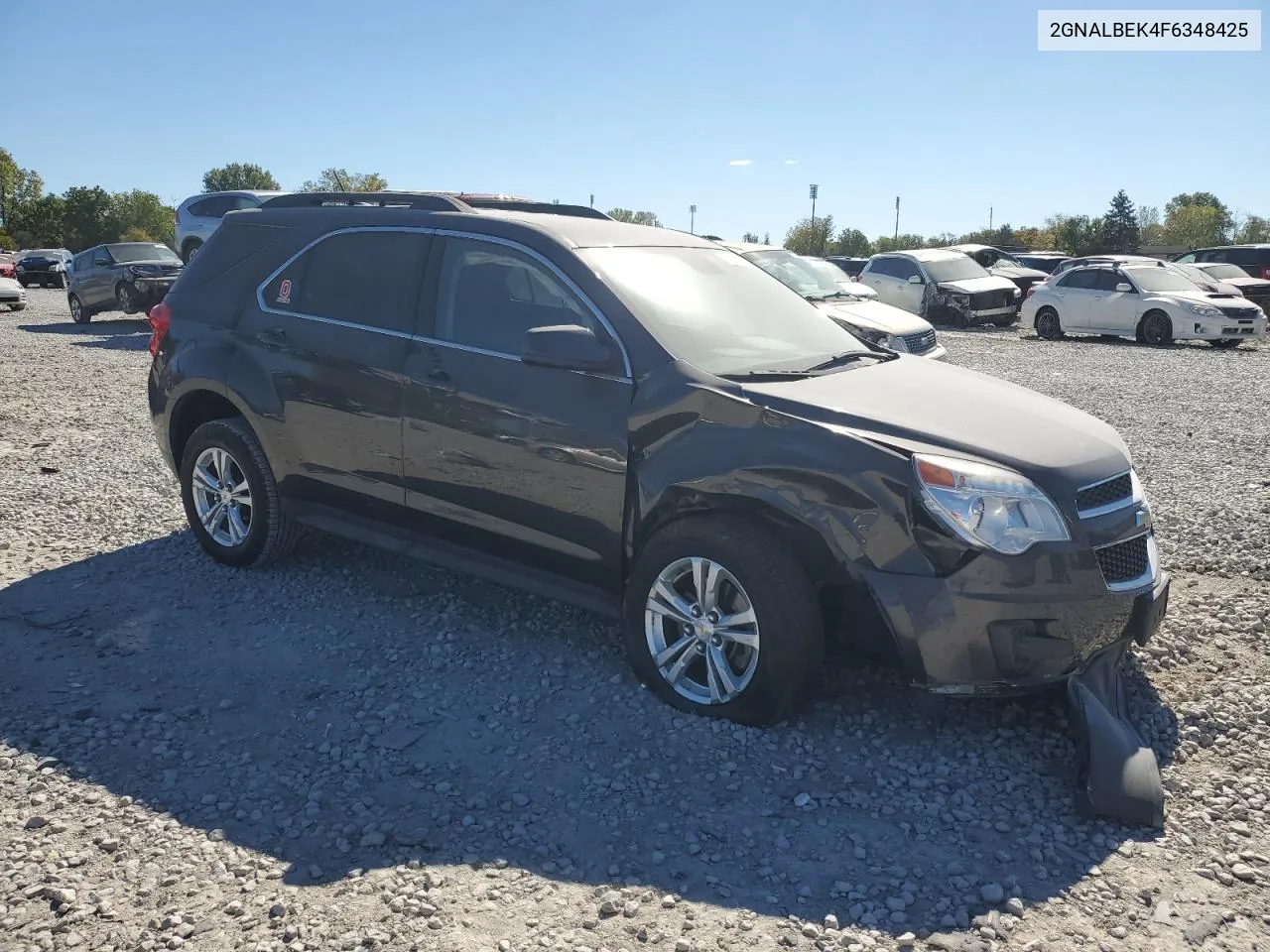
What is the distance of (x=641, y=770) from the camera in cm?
376

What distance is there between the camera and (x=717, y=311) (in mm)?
4699

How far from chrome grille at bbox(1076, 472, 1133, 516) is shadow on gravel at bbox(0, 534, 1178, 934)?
0.90 m

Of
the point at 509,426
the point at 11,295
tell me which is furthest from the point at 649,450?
the point at 11,295

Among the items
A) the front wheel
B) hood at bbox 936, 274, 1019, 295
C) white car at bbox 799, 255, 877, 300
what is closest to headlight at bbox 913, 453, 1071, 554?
white car at bbox 799, 255, 877, 300

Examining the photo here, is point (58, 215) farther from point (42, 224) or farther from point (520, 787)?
point (520, 787)

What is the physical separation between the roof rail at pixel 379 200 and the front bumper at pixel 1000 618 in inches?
109

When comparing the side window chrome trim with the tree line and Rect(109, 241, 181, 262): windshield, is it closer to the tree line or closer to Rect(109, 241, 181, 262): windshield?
Rect(109, 241, 181, 262): windshield

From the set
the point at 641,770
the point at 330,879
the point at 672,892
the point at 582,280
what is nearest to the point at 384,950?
the point at 330,879

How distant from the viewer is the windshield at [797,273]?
1291 cm

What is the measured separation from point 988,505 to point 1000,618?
15.2 inches

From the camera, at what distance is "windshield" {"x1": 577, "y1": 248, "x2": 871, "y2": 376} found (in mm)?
4355

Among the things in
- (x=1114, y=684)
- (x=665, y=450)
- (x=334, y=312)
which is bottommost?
(x=1114, y=684)

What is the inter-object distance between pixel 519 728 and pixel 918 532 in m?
1.68

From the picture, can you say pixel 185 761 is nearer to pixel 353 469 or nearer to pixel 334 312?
pixel 353 469
